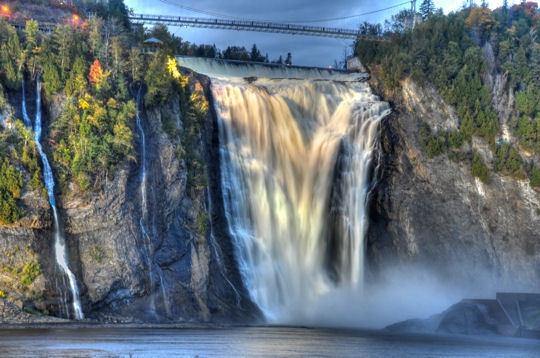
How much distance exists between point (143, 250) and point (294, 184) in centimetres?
1693

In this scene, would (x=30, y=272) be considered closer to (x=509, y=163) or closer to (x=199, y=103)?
(x=199, y=103)

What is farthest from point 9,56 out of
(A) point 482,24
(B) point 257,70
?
(A) point 482,24

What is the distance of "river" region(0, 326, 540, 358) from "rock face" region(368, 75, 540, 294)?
16538mm

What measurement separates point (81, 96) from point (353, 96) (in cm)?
2656

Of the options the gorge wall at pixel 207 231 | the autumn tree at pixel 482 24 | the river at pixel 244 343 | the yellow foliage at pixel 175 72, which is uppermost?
the autumn tree at pixel 482 24

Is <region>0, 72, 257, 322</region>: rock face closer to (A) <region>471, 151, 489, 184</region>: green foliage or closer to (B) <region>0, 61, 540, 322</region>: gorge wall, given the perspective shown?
(B) <region>0, 61, 540, 322</region>: gorge wall

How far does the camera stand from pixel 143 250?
54562 millimetres

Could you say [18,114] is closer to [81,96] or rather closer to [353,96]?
[81,96]

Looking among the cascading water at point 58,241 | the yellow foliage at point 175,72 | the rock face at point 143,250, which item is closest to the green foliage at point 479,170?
the rock face at point 143,250

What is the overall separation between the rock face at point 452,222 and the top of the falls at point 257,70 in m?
7.87

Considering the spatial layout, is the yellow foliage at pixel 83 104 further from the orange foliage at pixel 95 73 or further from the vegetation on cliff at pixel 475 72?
the vegetation on cliff at pixel 475 72

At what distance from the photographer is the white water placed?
63469 mm

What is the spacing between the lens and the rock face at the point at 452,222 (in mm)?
72500

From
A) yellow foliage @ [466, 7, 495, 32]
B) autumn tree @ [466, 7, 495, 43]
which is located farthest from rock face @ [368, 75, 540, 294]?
yellow foliage @ [466, 7, 495, 32]
